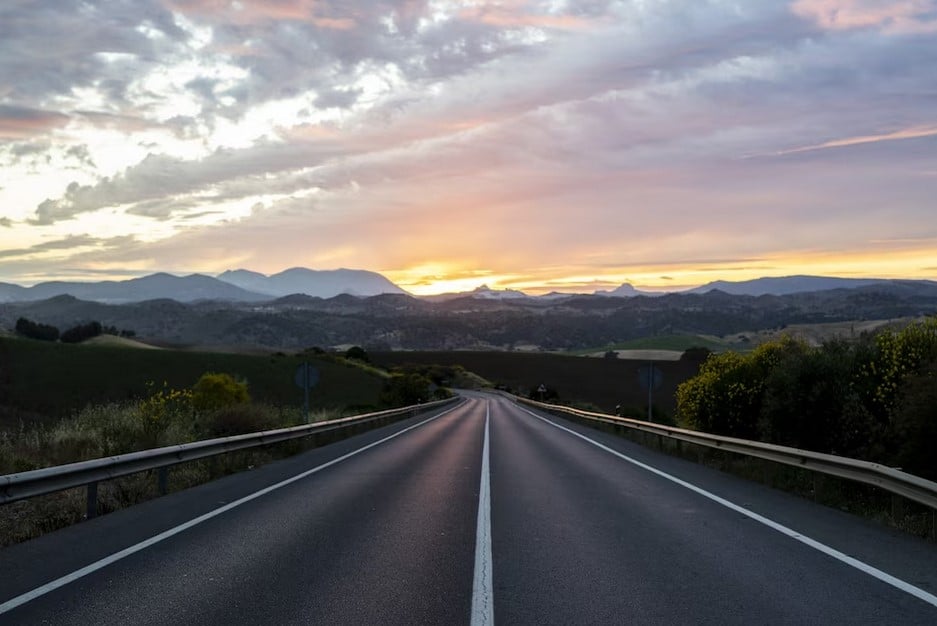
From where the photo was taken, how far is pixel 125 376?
7675 centimetres

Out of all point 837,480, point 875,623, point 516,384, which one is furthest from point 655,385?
point 516,384

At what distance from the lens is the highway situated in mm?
6098

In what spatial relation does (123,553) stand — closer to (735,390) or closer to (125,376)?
(735,390)

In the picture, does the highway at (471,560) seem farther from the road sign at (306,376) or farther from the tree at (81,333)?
the tree at (81,333)

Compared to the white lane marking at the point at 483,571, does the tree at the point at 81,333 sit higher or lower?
higher

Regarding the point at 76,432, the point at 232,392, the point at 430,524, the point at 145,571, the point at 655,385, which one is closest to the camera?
the point at 145,571

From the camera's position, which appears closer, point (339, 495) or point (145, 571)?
point (145, 571)

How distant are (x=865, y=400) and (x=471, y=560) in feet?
31.7

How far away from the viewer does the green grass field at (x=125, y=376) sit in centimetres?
6631

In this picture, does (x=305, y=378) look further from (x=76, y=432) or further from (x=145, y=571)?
(x=145, y=571)

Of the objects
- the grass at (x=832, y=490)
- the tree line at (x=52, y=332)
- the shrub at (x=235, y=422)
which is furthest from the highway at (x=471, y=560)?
the tree line at (x=52, y=332)

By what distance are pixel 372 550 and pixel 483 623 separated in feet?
8.80

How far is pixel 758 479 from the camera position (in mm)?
14492

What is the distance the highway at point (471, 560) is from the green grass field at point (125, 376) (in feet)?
167
